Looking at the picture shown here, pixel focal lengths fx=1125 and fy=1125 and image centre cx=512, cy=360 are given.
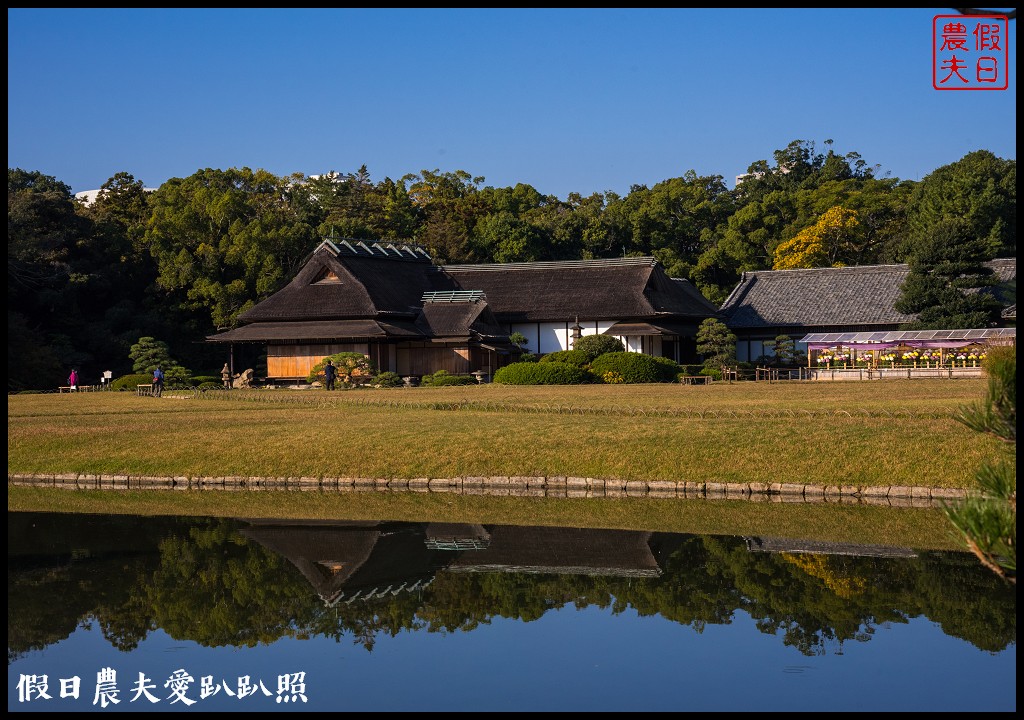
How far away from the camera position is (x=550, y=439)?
22.4 m

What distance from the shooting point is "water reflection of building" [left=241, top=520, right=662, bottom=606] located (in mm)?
13734

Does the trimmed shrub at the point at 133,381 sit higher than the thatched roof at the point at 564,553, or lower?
higher

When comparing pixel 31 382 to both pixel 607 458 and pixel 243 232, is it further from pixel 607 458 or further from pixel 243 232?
pixel 607 458

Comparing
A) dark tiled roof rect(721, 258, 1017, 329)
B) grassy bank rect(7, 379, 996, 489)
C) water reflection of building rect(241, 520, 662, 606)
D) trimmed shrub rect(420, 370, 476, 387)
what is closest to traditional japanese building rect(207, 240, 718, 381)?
dark tiled roof rect(721, 258, 1017, 329)

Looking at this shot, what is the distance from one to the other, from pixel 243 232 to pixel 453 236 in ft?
46.7

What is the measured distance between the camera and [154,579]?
1368cm

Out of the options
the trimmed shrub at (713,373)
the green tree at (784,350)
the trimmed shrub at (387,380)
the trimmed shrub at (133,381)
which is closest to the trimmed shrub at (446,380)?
the trimmed shrub at (387,380)

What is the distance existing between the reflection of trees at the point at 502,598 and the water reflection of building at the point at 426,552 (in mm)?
243

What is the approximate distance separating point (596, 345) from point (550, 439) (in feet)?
71.5

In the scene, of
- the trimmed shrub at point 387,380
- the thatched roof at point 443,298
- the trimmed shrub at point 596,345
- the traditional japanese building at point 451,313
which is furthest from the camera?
the thatched roof at point 443,298

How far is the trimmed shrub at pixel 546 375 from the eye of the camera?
40.5 metres

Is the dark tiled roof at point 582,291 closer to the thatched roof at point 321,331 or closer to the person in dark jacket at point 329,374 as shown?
the thatched roof at point 321,331

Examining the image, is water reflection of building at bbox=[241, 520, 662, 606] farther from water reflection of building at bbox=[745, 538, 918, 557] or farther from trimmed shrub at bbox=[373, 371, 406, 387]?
trimmed shrub at bbox=[373, 371, 406, 387]

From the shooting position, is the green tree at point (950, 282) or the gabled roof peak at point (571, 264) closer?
the green tree at point (950, 282)
